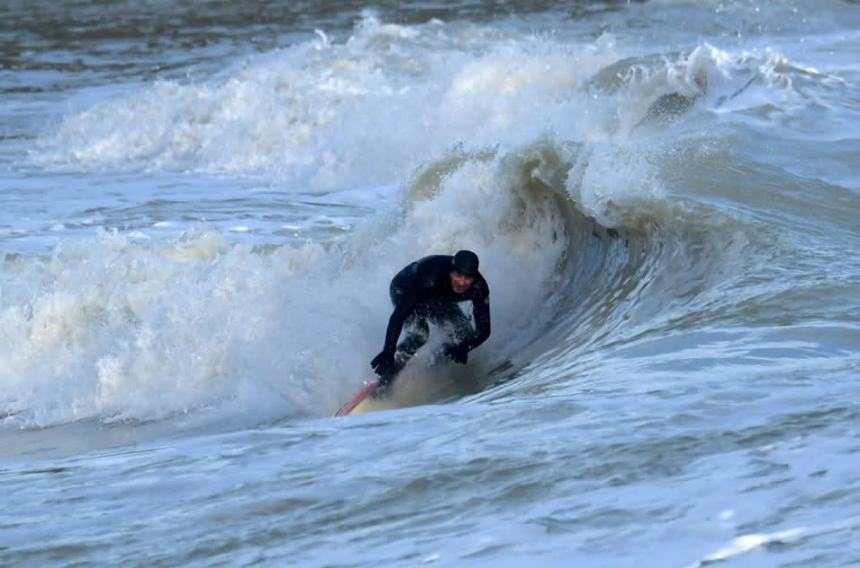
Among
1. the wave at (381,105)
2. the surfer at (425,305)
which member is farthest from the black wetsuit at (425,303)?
the wave at (381,105)

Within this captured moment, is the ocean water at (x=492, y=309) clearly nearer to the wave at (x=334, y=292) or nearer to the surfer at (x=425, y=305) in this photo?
the wave at (x=334, y=292)

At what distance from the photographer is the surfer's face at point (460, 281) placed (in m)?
8.70

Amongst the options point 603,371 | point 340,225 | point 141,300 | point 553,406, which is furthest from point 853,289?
point 340,225

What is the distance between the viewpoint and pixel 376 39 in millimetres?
25562

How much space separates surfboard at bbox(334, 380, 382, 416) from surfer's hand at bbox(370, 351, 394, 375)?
8 centimetres

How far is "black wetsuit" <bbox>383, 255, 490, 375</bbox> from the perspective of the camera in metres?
8.90

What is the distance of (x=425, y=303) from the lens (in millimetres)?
9062

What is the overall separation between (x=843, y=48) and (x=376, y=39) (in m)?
8.16

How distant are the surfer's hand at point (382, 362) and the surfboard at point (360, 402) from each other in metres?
0.08

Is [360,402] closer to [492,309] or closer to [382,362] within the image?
[382,362]

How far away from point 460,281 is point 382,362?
2.20 ft

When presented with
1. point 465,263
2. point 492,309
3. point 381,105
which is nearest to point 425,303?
point 465,263

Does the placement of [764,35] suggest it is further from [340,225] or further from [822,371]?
[822,371]

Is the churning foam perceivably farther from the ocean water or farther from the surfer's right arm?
the surfer's right arm
